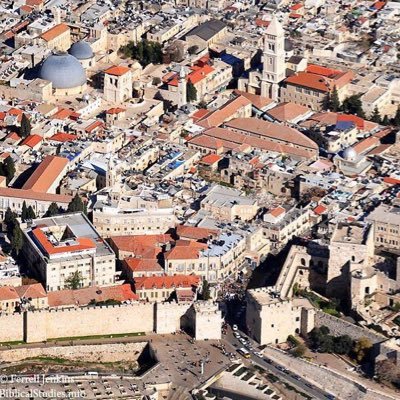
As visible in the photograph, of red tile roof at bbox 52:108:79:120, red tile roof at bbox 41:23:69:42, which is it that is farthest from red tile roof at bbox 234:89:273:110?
red tile roof at bbox 41:23:69:42

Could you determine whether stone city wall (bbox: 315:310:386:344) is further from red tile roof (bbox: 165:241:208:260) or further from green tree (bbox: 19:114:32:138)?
green tree (bbox: 19:114:32:138)

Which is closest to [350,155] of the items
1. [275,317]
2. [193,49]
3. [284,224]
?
[284,224]

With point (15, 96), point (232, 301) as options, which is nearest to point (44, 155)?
point (15, 96)

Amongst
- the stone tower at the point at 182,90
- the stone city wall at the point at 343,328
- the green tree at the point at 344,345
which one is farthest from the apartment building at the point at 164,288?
the stone tower at the point at 182,90

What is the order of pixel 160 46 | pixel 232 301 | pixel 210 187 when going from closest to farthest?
pixel 232 301 < pixel 210 187 < pixel 160 46

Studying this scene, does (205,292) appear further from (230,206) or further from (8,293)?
(8,293)

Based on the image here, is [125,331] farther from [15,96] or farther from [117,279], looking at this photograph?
Result: [15,96]
